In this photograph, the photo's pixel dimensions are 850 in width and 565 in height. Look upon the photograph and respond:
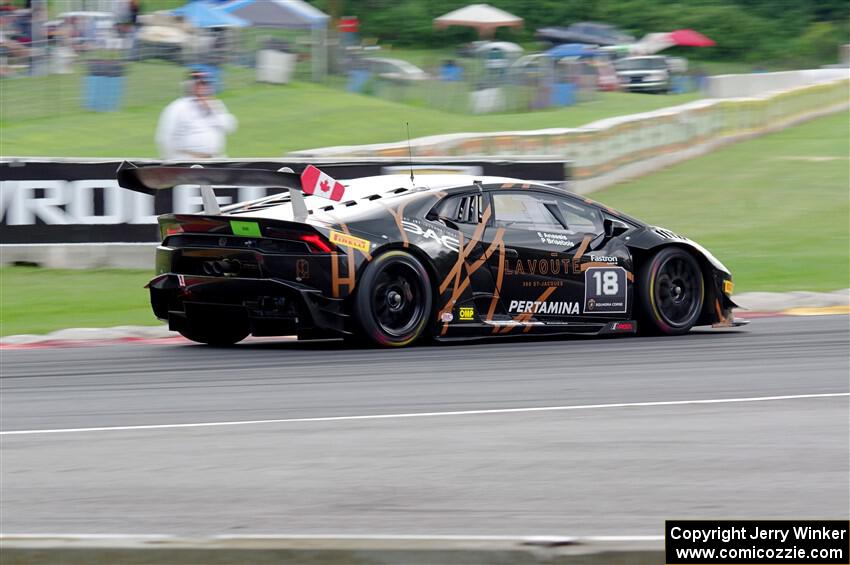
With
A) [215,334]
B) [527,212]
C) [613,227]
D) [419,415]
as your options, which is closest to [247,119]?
[215,334]

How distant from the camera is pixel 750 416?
22.7 ft

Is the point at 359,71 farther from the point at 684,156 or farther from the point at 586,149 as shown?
the point at 586,149

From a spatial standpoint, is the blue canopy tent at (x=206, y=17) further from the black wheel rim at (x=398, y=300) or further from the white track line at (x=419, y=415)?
the white track line at (x=419, y=415)

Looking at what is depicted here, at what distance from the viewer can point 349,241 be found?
8.95 metres

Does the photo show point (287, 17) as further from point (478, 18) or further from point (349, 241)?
point (349, 241)

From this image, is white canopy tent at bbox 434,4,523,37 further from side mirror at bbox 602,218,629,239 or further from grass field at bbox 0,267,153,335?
side mirror at bbox 602,218,629,239

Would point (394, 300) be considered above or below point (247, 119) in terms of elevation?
below

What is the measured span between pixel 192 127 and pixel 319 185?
5347mm

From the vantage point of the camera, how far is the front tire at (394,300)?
29.5 feet

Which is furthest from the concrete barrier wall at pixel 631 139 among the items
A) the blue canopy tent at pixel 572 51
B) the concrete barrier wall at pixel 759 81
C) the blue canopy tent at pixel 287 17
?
the blue canopy tent at pixel 572 51

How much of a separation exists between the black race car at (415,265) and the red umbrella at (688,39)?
41.5 m

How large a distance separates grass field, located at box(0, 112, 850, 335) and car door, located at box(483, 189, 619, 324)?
3.46 m

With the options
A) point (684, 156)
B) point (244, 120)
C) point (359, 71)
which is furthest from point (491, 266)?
point (359, 71)

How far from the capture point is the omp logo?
9.47 m
